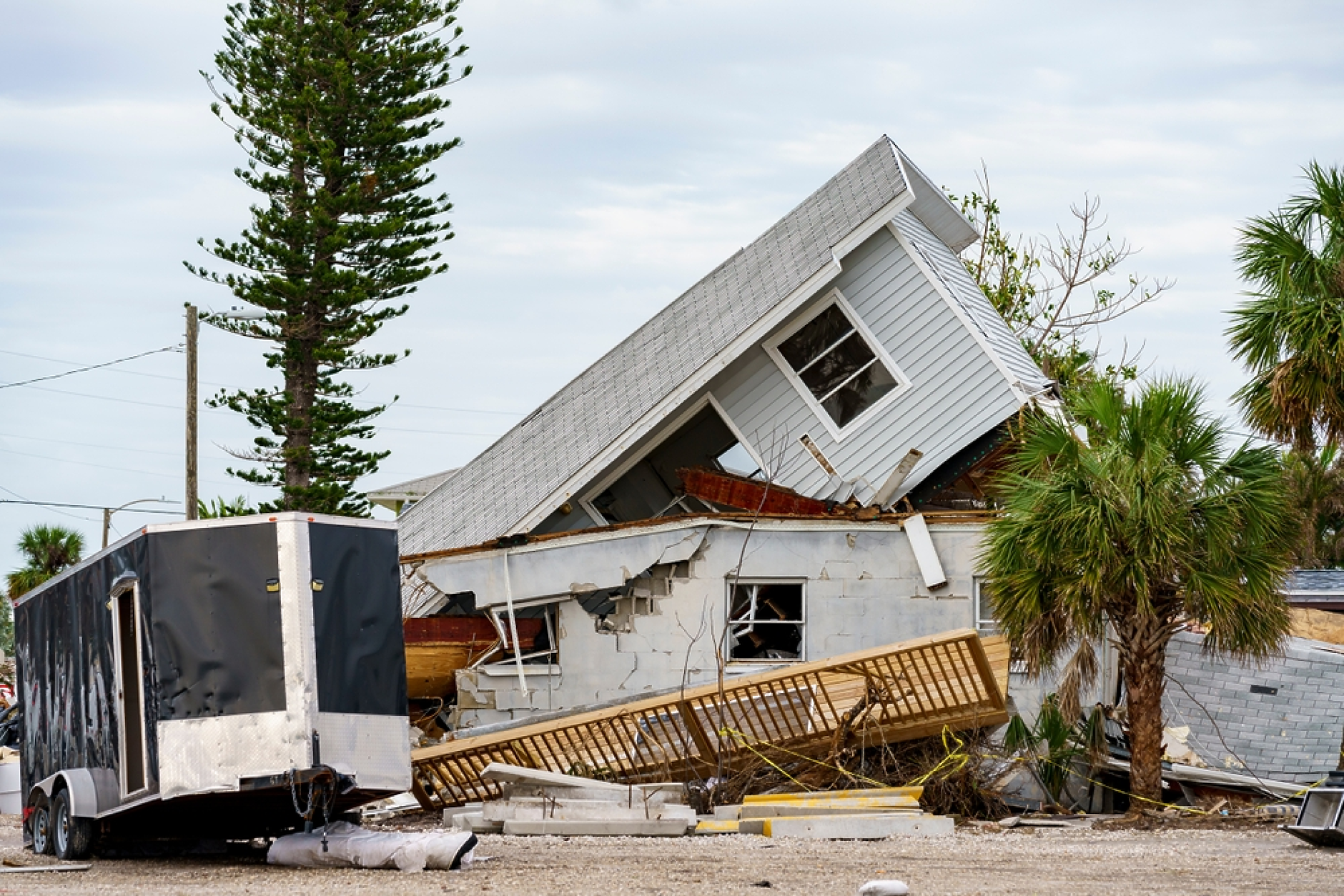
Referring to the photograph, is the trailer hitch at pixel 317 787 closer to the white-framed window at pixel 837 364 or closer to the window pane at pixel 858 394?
the white-framed window at pixel 837 364

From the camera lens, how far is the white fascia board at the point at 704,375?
1761 cm

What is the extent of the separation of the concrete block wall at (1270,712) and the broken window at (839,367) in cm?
505

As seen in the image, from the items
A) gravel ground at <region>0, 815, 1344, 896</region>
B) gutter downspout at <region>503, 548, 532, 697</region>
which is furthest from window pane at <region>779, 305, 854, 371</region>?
gravel ground at <region>0, 815, 1344, 896</region>

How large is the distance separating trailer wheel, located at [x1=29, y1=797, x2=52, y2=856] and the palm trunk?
9234mm

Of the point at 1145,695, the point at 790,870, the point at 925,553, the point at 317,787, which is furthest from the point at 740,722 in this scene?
the point at 317,787

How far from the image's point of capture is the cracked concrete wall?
1622 cm

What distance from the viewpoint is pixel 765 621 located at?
16.2 m

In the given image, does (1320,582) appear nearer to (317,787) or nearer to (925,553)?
(925,553)

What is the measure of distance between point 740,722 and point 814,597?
2330mm

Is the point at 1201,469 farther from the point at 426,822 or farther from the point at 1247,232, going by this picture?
the point at 426,822

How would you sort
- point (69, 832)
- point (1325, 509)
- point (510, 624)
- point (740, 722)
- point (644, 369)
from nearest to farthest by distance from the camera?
point (69, 832) → point (740, 722) → point (510, 624) → point (644, 369) → point (1325, 509)

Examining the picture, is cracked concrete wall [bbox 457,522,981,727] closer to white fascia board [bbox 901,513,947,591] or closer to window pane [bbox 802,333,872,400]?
white fascia board [bbox 901,513,947,591]

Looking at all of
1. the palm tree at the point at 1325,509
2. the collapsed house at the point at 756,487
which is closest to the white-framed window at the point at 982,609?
the collapsed house at the point at 756,487

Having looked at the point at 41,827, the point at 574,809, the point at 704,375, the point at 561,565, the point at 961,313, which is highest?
the point at 961,313
